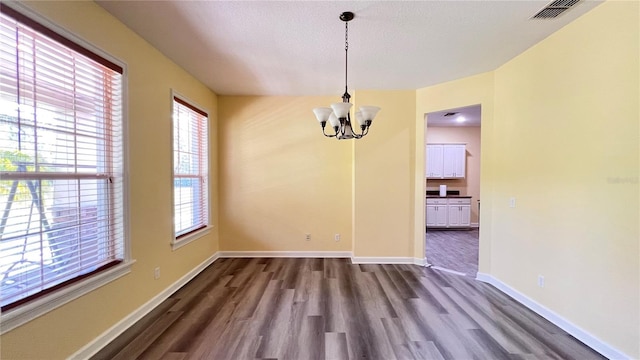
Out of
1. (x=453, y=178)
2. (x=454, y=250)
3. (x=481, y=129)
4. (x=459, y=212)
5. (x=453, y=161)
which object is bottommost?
(x=454, y=250)

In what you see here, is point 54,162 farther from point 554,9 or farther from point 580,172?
point 580,172

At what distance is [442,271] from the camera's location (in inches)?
149

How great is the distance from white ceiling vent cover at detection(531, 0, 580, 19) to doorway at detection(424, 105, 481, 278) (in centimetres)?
370

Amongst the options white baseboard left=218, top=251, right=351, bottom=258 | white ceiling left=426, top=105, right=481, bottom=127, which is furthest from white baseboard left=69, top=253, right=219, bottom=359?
white ceiling left=426, top=105, right=481, bottom=127

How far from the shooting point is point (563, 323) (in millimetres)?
2357

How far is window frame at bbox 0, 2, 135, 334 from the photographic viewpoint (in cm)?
149

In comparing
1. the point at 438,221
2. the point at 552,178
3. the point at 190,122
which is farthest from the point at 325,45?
the point at 438,221

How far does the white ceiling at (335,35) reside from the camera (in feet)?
6.77

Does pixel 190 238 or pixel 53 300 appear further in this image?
pixel 190 238

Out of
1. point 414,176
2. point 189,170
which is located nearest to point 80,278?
point 189,170

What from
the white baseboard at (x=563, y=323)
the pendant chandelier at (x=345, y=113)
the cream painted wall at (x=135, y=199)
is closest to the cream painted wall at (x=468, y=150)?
the white baseboard at (x=563, y=323)

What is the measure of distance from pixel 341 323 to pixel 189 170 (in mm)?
2823

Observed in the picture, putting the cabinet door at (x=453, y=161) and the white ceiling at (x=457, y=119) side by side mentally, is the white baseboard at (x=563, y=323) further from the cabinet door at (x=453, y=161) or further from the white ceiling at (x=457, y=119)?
the cabinet door at (x=453, y=161)

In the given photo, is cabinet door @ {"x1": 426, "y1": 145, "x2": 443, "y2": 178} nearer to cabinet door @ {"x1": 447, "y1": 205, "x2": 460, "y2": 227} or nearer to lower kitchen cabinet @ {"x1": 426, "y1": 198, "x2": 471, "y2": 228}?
lower kitchen cabinet @ {"x1": 426, "y1": 198, "x2": 471, "y2": 228}
